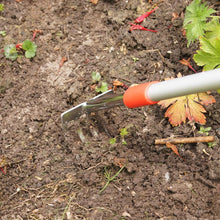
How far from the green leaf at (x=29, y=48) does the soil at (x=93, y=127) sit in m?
0.05

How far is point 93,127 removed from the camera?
2396 mm

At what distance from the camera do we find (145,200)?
197 cm

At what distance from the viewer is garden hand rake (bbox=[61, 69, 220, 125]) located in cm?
150

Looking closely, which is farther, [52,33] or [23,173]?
[52,33]

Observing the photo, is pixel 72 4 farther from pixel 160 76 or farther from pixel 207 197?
pixel 207 197

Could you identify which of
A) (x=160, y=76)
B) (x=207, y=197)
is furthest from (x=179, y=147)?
(x=160, y=76)

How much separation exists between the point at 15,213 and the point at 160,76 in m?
1.54

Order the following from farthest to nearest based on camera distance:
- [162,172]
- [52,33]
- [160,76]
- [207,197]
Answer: [52,33] → [160,76] → [162,172] → [207,197]

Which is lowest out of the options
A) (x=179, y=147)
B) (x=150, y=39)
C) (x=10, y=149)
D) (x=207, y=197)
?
(x=207, y=197)

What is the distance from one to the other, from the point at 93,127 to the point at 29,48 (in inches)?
39.1

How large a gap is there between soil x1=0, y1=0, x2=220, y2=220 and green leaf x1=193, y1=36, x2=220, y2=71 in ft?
0.86

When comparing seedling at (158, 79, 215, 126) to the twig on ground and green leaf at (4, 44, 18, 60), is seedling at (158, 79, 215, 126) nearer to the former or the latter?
the twig on ground

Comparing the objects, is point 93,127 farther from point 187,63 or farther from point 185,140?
point 187,63

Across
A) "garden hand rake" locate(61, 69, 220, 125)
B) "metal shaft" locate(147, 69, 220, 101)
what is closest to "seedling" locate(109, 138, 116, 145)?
"garden hand rake" locate(61, 69, 220, 125)
